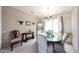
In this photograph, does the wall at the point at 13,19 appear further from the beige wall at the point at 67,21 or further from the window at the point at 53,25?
the beige wall at the point at 67,21

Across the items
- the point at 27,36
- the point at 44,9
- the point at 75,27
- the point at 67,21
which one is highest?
the point at 44,9

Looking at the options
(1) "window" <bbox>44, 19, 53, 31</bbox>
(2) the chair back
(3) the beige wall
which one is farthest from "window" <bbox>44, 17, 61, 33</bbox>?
(2) the chair back

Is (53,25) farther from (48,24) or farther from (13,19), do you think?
(13,19)

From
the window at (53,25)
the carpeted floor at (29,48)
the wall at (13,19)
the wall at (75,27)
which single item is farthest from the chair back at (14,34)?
the wall at (75,27)

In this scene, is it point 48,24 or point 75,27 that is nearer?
point 75,27

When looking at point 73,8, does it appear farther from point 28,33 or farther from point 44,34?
point 28,33

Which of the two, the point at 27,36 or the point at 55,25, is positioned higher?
the point at 55,25

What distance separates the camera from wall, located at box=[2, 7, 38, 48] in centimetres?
171

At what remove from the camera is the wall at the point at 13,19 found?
5.60 feet

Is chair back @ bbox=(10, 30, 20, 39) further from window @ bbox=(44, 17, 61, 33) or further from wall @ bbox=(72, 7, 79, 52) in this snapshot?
wall @ bbox=(72, 7, 79, 52)

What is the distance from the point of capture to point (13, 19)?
1761 millimetres

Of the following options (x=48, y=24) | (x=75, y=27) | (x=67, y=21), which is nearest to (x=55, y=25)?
(x=48, y=24)

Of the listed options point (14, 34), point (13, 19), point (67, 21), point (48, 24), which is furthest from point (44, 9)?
point (14, 34)

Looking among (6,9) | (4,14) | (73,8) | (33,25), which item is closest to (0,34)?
(4,14)
